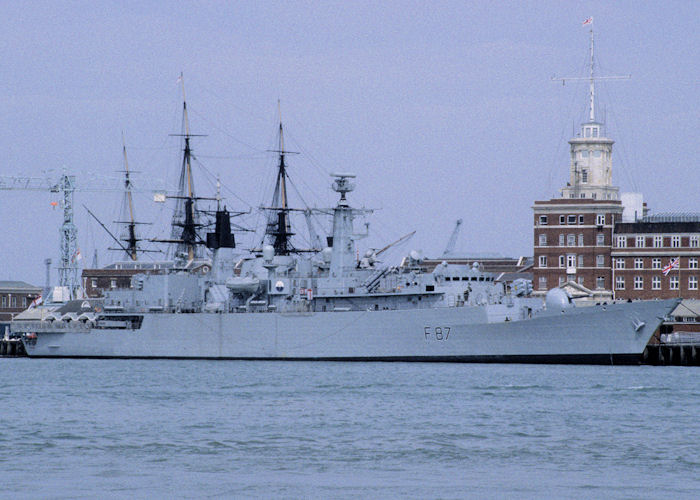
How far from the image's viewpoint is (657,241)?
88.1 meters

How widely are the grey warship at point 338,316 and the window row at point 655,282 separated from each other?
1122 inches

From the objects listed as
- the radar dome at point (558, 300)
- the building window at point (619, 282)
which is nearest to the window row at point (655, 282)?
the building window at point (619, 282)

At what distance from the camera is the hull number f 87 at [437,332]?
55344 millimetres

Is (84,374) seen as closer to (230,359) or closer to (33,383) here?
(33,383)

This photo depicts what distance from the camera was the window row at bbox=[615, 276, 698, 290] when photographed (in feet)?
283

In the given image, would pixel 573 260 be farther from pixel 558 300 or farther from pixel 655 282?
pixel 558 300

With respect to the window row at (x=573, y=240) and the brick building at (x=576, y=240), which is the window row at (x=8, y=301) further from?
the window row at (x=573, y=240)

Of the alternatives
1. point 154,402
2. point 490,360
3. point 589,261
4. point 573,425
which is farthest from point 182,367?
point 589,261

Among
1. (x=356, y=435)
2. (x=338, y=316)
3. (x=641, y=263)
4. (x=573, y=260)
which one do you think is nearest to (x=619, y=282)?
(x=641, y=263)

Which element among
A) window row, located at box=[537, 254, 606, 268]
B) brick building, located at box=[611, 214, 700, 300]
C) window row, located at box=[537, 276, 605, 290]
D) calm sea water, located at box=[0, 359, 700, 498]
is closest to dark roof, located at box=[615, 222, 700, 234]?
brick building, located at box=[611, 214, 700, 300]

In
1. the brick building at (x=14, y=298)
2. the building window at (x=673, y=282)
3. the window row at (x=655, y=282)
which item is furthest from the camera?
the brick building at (x=14, y=298)

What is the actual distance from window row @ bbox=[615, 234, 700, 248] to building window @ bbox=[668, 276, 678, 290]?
7.22 feet

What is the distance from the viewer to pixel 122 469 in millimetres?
24984

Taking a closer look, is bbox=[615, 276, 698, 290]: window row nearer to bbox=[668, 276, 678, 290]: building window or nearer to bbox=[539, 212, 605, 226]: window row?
bbox=[668, 276, 678, 290]: building window
